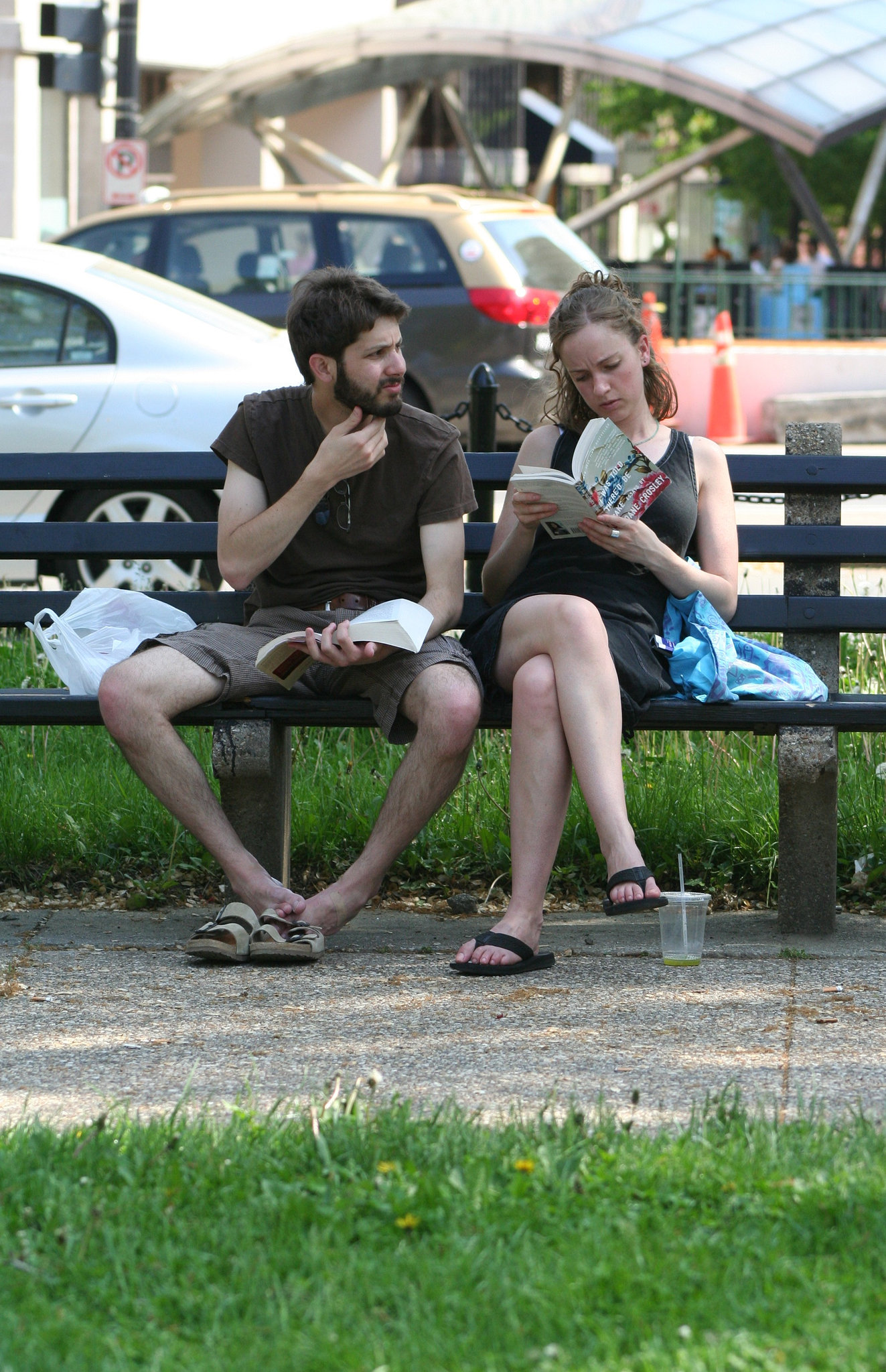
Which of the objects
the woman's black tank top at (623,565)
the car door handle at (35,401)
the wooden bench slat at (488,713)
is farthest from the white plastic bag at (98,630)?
the car door handle at (35,401)

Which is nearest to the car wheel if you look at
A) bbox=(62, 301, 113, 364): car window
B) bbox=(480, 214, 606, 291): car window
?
bbox=(62, 301, 113, 364): car window

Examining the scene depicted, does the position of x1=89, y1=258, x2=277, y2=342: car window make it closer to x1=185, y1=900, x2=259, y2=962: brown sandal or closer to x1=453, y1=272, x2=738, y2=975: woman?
x1=453, y1=272, x2=738, y2=975: woman

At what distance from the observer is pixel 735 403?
59.1 ft

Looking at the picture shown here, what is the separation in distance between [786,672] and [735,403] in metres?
14.2

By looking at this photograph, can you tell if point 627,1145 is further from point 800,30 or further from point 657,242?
point 657,242

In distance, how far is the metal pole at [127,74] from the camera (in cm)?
1530

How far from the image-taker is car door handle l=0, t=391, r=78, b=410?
7.98 m

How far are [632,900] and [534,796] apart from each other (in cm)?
34

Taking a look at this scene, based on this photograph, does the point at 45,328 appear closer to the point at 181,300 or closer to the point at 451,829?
the point at 181,300

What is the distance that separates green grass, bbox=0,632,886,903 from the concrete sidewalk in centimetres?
27

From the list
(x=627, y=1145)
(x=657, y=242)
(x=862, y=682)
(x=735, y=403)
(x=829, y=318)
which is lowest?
(x=627, y=1145)

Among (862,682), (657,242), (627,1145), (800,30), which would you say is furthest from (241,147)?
(657,242)

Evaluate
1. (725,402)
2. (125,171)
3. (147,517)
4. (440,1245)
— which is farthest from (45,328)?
(725,402)

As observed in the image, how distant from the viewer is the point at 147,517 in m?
8.05
